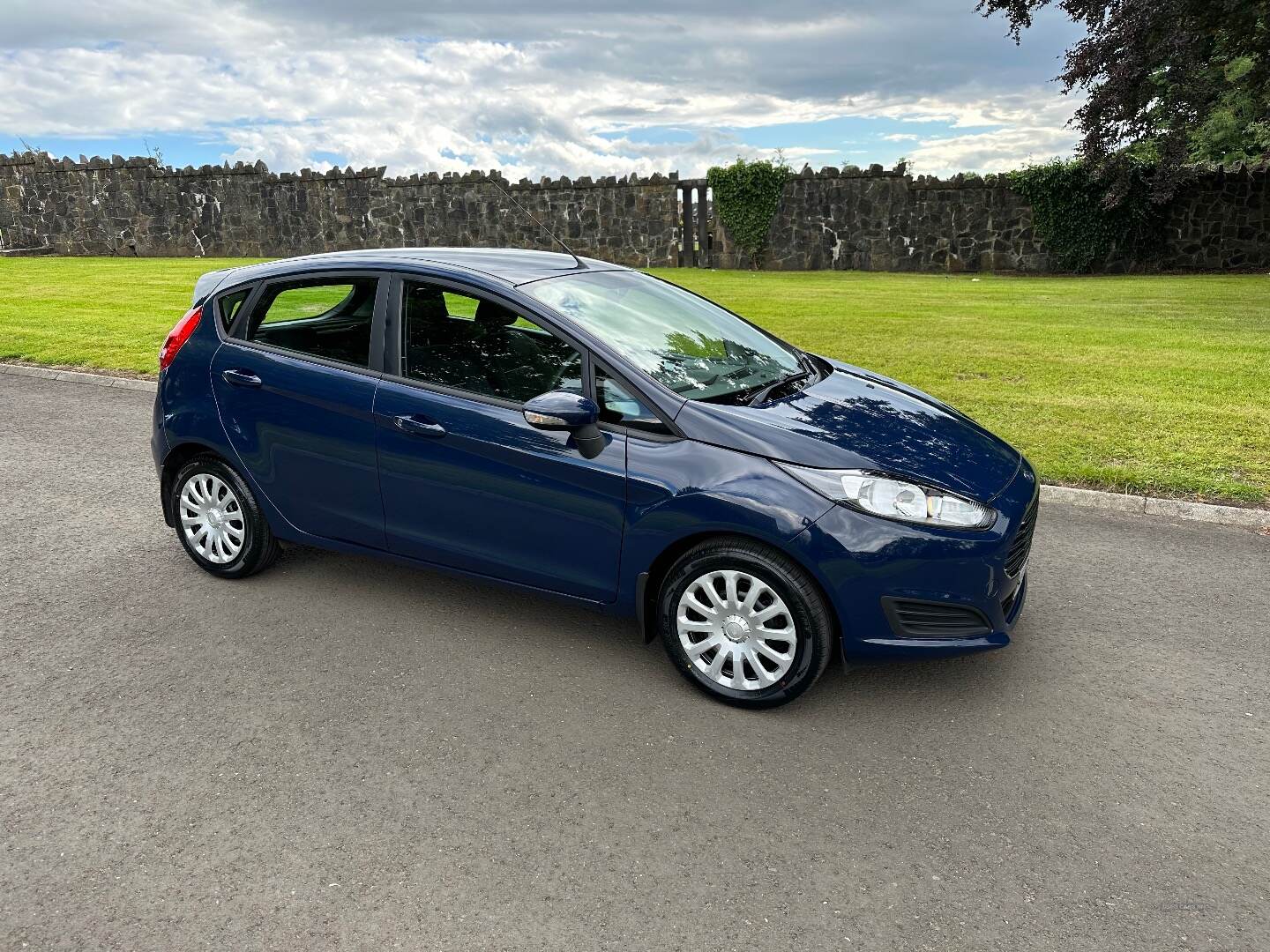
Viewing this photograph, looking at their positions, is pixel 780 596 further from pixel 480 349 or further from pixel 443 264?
pixel 443 264

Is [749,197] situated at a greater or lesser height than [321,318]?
greater

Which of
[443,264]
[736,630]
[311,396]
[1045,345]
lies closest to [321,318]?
[311,396]

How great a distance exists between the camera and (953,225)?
82.2 ft

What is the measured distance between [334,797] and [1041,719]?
101 inches

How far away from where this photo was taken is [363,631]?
4562 mm

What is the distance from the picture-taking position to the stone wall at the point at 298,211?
27.6 metres

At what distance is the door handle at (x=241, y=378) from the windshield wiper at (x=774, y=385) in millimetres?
2342

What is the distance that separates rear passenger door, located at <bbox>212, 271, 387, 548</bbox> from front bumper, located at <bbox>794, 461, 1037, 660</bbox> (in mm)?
2089

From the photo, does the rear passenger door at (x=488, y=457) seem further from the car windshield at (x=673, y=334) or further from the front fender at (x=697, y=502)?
the car windshield at (x=673, y=334)

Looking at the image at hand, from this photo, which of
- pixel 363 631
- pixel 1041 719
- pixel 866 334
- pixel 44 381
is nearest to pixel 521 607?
pixel 363 631

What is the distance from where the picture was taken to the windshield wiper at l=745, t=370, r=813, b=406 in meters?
4.18

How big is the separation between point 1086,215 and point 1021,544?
76.8ft

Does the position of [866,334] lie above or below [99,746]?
above

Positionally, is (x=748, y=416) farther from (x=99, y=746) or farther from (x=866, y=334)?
(x=866, y=334)
